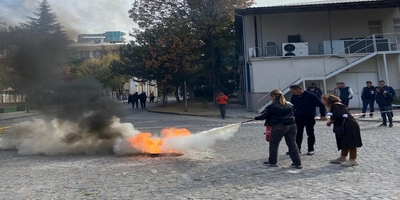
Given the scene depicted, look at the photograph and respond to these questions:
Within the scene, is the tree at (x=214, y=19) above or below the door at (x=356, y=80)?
above

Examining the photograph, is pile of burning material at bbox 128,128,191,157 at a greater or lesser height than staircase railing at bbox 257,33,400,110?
lesser

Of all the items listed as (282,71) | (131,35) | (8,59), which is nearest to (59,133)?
(8,59)

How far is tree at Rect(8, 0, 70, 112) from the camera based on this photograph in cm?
1022

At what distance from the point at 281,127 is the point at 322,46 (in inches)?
809

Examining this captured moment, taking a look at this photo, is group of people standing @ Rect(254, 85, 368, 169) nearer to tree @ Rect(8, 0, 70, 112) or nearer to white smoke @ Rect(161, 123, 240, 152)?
white smoke @ Rect(161, 123, 240, 152)

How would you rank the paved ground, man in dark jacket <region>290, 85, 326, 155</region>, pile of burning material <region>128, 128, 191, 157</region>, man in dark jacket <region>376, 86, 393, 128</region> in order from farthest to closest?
man in dark jacket <region>376, 86, 393, 128</region> → pile of burning material <region>128, 128, 191, 157</region> → man in dark jacket <region>290, 85, 326, 155</region> → the paved ground

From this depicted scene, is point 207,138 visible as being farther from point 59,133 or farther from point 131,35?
point 131,35

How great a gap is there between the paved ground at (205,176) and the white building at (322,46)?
1379 cm

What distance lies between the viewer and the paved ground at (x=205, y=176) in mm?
5031

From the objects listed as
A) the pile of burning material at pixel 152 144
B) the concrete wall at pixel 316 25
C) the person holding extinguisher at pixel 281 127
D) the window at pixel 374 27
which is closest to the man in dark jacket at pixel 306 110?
the person holding extinguisher at pixel 281 127

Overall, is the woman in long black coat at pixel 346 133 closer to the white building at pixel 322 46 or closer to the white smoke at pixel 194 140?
the white smoke at pixel 194 140

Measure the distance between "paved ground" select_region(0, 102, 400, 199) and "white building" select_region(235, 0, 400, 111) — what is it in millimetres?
13794

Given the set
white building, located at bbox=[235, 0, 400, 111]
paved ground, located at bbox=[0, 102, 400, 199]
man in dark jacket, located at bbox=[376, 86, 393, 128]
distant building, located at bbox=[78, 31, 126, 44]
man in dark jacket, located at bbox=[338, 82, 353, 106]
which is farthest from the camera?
white building, located at bbox=[235, 0, 400, 111]

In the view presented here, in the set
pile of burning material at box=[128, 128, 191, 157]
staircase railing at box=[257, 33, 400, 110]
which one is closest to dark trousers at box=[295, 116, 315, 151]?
pile of burning material at box=[128, 128, 191, 157]
